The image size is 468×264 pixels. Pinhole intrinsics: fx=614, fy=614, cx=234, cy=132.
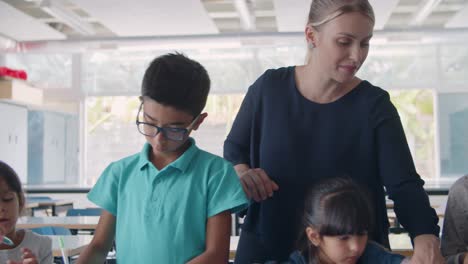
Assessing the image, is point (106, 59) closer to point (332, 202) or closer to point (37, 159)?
point (37, 159)

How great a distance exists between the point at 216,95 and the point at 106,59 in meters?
1.85

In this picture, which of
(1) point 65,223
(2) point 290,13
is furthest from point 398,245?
(2) point 290,13

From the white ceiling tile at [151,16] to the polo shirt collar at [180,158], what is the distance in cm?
591

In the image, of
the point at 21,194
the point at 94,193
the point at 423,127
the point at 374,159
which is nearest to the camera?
the point at 94,193

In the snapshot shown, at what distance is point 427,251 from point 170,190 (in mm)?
561

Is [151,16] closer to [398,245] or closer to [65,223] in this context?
[65,223]

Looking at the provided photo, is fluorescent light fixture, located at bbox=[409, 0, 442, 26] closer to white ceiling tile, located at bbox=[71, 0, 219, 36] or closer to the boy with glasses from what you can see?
white ceiling tile, located at bbox=[71, 0, 219, 36]

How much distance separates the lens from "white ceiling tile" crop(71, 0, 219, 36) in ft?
23.5

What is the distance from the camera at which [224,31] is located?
29.9 feet

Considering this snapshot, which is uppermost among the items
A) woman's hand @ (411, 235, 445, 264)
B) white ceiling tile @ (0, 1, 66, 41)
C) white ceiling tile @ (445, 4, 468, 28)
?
white ceiling tile @ (445, 4, 468, 28)

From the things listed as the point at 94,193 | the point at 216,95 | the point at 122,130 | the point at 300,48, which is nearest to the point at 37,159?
the point at 122,130

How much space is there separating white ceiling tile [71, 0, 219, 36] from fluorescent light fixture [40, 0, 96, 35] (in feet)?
1.09

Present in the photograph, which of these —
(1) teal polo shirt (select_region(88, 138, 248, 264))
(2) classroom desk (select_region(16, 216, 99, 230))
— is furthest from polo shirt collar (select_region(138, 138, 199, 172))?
(2) classroom desk (select_region(16, 216, 99, 230))

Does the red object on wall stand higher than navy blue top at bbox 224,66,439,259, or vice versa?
the red object on wall
